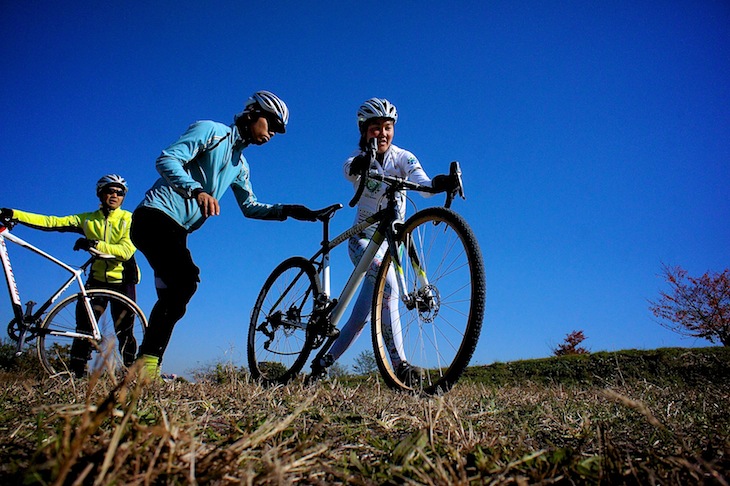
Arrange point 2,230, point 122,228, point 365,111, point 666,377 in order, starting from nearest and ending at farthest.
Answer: point 365,111, point 2,230, point 122,228, point 666,377

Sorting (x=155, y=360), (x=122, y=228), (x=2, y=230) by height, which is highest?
(x=122, y=228)

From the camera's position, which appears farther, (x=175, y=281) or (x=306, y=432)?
(x=175, y=281)

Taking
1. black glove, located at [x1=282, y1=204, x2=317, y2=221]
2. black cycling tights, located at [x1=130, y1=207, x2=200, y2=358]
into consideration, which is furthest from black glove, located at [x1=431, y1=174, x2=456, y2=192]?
black cycling tights, located at [x1=130, y1=207, x2=200, y2=358]

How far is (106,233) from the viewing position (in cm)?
563

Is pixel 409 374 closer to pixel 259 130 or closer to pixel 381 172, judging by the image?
pixel 381 172

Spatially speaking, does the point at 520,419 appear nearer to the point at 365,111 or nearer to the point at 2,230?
the point at 365,111

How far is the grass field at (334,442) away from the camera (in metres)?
0.79

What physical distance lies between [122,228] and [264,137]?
10.4 feet

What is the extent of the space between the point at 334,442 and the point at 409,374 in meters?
1.76

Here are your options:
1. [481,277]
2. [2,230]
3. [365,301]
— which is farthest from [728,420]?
[2,230]

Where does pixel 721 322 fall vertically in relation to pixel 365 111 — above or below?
above

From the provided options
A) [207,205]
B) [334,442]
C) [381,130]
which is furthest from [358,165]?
[334,442]

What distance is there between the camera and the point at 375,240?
3.38 meters

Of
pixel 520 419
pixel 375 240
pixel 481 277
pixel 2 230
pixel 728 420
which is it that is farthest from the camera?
pixel 2 230
